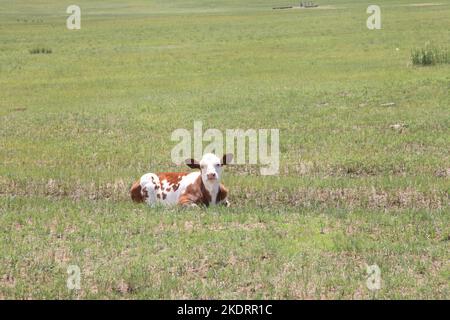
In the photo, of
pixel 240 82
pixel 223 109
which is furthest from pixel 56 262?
pixel 240 82

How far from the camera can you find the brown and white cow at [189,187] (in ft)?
44.9

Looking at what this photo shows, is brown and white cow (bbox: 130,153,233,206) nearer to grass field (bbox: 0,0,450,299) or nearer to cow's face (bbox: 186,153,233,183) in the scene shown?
cow's face (bbox: 186,153,233,183)

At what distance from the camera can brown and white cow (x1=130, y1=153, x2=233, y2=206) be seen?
13688 mm

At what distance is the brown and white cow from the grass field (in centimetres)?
48

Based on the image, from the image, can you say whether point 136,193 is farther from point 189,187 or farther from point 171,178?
point 189,187

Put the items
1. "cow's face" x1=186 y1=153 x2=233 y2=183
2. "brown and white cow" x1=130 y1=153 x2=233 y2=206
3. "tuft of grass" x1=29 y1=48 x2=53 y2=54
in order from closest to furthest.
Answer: "cow's face" x1=186 y1=153 x2=233 y2=183 → "brown and white cow" x1=130 y1=153 x2=233 y2=206 → "tuft of grass" x1=29 y1=48 x2=53 y2=54

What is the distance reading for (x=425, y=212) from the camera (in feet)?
42.7

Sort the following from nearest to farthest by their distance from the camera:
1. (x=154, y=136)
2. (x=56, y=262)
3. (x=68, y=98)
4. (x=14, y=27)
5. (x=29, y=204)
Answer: (x=56, y=262), (x=29, y=204), (x=154, y=136), (x=68, y=98), (x=14, y=27)

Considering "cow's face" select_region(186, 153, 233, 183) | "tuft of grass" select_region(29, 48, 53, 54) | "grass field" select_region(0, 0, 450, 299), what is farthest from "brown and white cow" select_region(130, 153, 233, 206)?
"tuft of grass" select_region(29, 48, 53, 54)

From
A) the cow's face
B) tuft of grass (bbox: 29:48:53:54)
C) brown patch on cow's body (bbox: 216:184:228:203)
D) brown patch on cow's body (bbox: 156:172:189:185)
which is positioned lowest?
brown patch on cow's body (bbox: 216:184:228:203)

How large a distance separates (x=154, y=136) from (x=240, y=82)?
13.6 metres

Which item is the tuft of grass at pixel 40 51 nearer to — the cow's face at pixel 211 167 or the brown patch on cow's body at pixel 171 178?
the brown patch on cow's body at pixel 171 178

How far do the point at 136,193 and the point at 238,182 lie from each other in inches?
91.7
